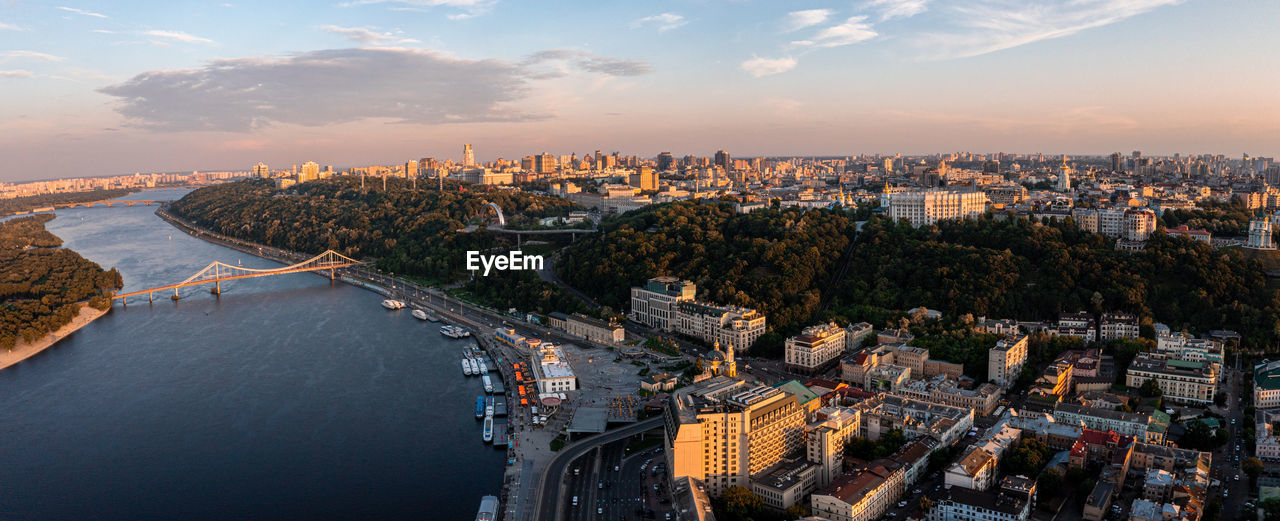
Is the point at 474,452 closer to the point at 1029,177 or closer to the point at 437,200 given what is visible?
the point at 437,200

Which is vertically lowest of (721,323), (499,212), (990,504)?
(990,504)

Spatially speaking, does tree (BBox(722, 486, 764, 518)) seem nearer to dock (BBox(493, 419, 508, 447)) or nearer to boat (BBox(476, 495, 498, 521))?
boat (BBox(476, 495, 498, 521))

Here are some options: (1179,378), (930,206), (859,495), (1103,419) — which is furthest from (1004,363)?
(930,206)

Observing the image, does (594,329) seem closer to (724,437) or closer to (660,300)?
(660,300)

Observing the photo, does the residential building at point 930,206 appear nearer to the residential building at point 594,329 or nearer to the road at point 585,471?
the residential building at point 594,329

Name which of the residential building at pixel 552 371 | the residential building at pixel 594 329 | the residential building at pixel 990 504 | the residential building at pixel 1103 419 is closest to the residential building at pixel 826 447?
the residential building at pixel 990 504

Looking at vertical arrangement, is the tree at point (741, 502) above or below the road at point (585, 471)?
above
